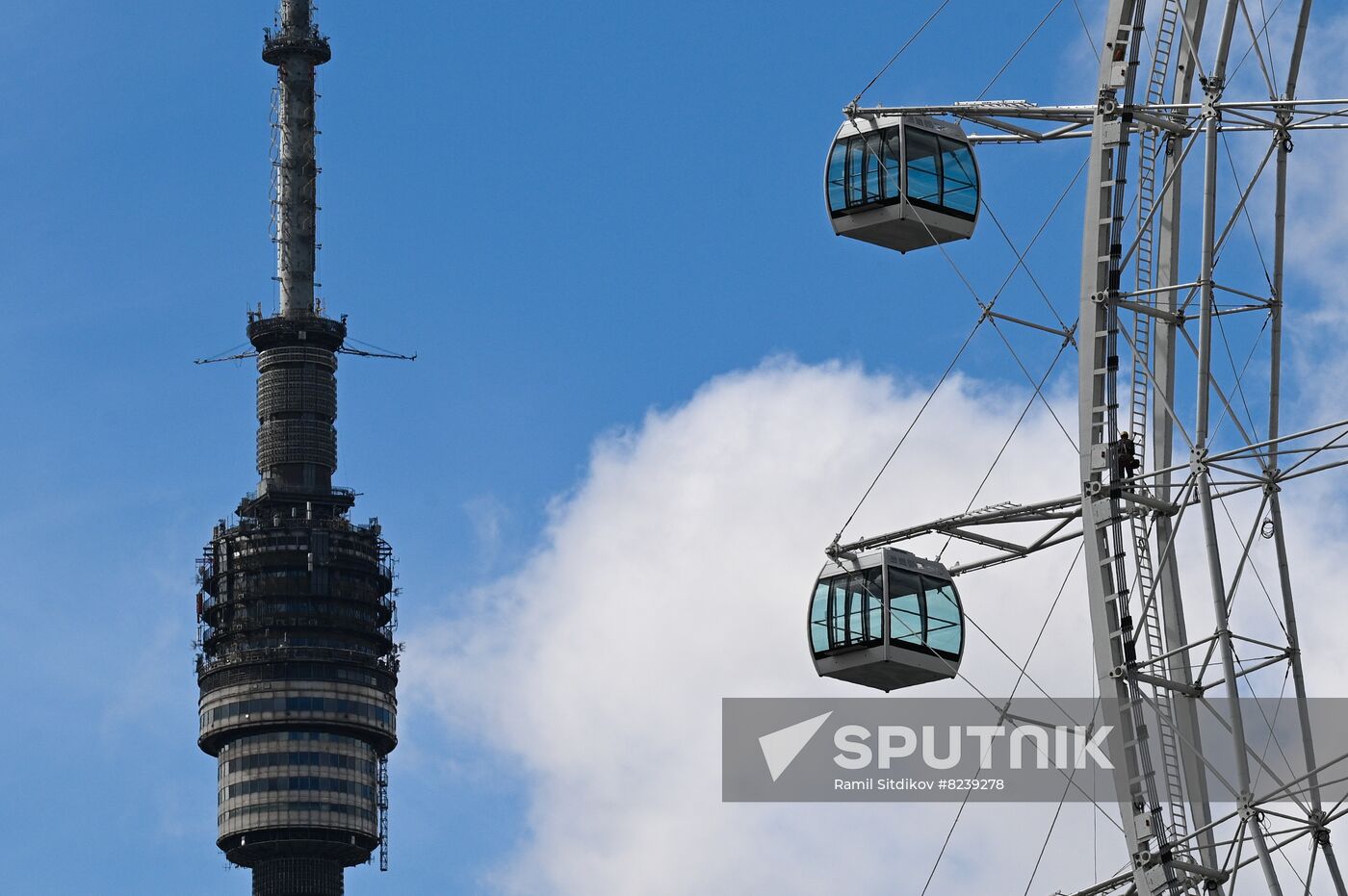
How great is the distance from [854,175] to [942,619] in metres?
9.45

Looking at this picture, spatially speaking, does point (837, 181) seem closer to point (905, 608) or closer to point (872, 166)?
point (872, 166)

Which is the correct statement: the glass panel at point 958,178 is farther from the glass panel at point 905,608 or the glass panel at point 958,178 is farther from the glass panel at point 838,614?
the glass panel at point 838,614

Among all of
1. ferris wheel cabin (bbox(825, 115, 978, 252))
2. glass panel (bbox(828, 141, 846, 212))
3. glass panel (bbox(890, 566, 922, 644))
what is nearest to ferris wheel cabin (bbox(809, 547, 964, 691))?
glass panel (bbox(890, 566, 922, 644))

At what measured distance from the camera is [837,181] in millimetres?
60219

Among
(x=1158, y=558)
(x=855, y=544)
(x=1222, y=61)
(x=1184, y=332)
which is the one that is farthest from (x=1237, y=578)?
(x=855, y=544)

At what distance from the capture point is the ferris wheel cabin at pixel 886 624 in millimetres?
59594

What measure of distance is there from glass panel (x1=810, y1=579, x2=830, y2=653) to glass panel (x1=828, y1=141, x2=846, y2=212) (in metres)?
8.19

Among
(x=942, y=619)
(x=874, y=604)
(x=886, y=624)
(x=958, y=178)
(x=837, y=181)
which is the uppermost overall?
(x=958, y=178)

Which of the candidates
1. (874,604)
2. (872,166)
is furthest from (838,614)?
(872,166)

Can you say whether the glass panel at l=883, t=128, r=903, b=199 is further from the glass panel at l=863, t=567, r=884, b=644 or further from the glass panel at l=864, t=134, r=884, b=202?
the glass panel at l=863, t=567, r=884, b=644

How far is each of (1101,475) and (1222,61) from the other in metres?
7.76

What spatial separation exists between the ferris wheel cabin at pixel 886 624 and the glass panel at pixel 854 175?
24.4 feet

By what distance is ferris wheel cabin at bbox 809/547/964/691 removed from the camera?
5959 centimetres

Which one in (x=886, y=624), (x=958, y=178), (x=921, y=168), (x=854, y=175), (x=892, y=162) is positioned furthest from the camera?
(x=958, y=178)
